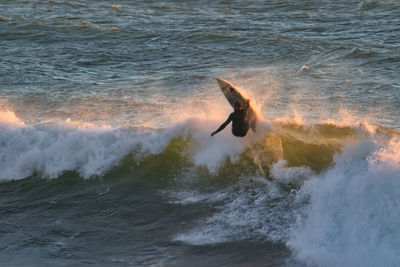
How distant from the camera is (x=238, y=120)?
12.3 meters

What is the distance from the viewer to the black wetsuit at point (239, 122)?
12.1m

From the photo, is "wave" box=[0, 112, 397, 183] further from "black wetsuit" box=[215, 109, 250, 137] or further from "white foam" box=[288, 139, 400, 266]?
"black wetsuit" box=[215, 109, 250, 137]

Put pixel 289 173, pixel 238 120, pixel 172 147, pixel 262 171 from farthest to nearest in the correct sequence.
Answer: pixel 172 147
pixel 262 171
pixel 289 173
pixel 238 120

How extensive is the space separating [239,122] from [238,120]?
78 mm

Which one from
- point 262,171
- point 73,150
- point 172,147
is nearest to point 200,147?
point 172,147

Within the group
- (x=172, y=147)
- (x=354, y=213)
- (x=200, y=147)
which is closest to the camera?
(x=354, y=213)

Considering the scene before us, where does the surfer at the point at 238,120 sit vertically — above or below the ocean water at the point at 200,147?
above

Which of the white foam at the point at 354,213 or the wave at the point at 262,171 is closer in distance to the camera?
the white foam at the point at 354,213

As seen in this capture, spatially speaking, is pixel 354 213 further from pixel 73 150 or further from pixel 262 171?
pixel 73 150

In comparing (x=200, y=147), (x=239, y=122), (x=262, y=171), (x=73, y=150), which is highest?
A: (x=239, y=122)

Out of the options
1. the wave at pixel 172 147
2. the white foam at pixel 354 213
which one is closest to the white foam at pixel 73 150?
the wave at pixel 172 147

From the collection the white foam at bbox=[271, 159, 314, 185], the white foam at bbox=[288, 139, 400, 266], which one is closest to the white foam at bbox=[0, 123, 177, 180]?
the white foam at bbox=[271, 159, 314, 185]

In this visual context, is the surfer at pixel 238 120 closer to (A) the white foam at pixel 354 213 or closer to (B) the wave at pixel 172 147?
(B) the wave at pixel 172 147

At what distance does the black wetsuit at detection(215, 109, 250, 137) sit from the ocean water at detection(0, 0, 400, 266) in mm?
1247
